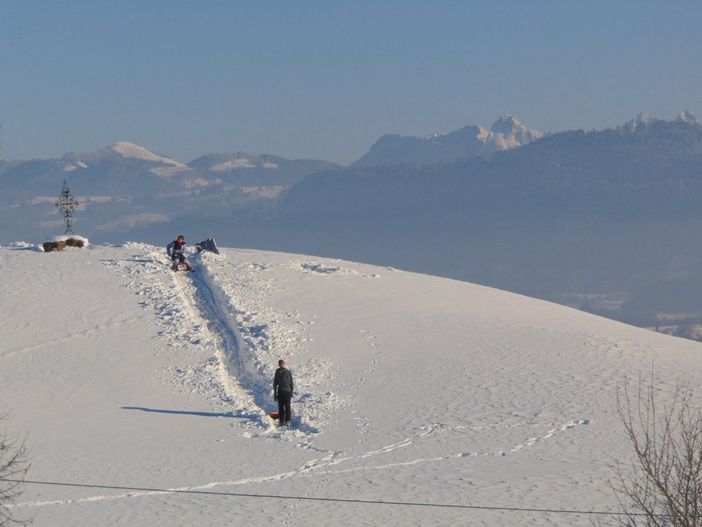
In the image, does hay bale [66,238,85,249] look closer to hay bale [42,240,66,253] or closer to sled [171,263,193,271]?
hay bale [42,240,66,253]

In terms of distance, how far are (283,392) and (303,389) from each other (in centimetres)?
328

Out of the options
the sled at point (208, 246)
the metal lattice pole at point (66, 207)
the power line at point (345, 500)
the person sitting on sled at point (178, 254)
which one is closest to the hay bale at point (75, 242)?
the metal lattice pole at point (66, 207)

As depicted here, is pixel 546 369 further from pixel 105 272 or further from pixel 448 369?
pixel 105 272

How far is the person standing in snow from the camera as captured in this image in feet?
88.2

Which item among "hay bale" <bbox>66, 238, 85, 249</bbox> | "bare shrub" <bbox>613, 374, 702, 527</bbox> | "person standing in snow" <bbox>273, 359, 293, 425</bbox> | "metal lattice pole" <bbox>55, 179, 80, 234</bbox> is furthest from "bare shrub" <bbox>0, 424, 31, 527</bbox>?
"metal lattice pole" <bbox>55, 179, 80, 234</bbox>

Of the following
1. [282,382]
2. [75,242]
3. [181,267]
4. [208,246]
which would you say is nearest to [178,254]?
[181,267]

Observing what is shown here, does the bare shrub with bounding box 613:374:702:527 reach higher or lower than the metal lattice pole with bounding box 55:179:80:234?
lower

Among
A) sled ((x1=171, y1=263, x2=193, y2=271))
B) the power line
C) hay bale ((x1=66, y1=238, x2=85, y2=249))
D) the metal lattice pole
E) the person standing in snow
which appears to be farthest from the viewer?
the metal lattice pole

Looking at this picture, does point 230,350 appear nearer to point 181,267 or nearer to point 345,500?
point 181,267

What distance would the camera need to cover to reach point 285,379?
88.5ft

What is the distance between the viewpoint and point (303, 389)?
98.7ft

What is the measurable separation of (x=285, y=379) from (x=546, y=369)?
813 centimetres

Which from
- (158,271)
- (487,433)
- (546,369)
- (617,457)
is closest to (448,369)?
(546,369)

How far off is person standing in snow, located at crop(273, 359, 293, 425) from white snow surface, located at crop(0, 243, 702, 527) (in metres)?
0.39
